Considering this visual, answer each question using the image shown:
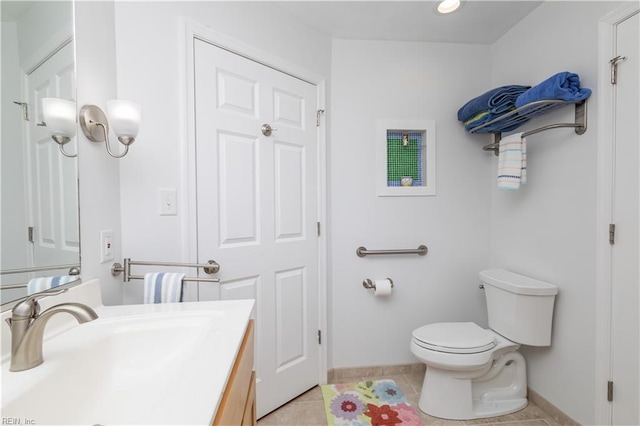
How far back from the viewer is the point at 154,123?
3.84ft

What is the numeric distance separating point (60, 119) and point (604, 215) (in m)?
2.16

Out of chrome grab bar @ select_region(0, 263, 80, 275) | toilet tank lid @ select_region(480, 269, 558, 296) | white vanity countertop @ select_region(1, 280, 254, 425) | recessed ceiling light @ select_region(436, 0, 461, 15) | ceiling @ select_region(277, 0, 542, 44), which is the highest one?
ceiling @ select_region(277, 0, 542, 44)

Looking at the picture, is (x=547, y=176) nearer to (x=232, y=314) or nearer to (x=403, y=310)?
(x=403, y=310)

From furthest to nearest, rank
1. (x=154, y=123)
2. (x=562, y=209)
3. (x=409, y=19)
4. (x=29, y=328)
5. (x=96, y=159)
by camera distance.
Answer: (x=409, y=19), (x=562, y=209), (x=154, y=123), (x=96, y=159), (x=29, y=328)

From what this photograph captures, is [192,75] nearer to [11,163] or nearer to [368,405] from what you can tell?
[11,163]

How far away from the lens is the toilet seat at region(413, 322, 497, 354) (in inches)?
58.1

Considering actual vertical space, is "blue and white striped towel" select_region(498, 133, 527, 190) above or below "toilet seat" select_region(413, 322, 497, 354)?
above

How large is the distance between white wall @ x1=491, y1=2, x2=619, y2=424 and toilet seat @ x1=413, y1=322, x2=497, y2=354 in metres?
Answer: 0.38

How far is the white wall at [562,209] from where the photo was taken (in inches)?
53.3

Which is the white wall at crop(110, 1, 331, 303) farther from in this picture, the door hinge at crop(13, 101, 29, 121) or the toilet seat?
the toilet seat

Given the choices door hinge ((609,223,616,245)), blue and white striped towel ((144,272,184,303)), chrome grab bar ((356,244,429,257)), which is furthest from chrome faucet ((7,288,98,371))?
door hinge ((609,223,616,245))

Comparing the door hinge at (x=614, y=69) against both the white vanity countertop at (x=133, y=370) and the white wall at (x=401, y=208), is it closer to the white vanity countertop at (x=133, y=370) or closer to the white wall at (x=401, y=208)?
the white wall at (x=401, y=208)

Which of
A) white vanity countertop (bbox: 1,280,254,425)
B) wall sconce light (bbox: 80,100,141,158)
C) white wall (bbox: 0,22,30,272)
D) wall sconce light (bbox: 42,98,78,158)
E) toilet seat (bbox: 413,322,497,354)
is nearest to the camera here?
white vanity countertop (bbox: 1,280,254,425)

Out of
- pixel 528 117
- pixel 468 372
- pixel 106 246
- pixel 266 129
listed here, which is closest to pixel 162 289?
pixel 106 246
